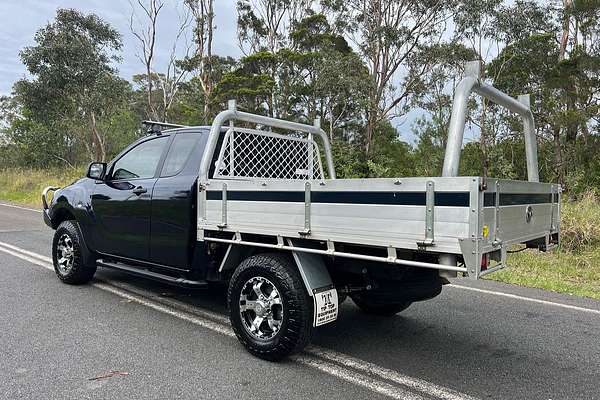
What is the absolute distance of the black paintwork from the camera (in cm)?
453

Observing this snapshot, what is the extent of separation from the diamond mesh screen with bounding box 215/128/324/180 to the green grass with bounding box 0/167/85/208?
1891 cm

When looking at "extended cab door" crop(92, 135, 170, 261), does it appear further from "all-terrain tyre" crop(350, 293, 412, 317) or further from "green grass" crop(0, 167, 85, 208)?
"green grass" crop(0, 167, 85, 208)

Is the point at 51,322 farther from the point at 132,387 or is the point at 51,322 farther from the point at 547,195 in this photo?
the point at 547,195

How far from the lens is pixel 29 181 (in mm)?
26094

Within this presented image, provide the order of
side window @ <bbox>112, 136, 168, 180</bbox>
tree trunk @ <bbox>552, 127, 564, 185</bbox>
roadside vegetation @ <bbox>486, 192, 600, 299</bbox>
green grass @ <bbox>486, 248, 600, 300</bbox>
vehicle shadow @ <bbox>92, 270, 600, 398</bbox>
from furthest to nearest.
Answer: tree trunk @ <bbox>552, 127, 564, 185</bbox>, roadside vegetation @ <bbox>486, 192, 600, 299</bbox>, green grass @ <bbox>486, 248, 600, 300</bbox>, side window @ <bbox>112, 136, 168, 180</bbox>, vehicle shadow @ <bbox>92, 270, 600, 398</bbox>

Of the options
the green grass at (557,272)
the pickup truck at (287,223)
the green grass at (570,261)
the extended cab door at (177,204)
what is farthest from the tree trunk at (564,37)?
the extended cab door at (177,204)

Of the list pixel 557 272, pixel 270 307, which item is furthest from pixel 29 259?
pixel 557 272

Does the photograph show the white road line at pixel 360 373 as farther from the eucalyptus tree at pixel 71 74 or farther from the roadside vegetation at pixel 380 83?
the eucalyptus tree at pixel 71 74

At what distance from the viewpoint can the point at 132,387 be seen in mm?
3293

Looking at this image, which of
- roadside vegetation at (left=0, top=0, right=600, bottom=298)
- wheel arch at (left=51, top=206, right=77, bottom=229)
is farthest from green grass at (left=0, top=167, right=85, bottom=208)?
wheel arch at (left=51, top=206, right=77, bottom=229)

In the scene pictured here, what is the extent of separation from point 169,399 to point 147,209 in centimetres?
224

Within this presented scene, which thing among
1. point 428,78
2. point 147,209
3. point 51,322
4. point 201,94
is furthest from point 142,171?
point 201,94

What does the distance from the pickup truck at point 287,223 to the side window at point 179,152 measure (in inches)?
0.6

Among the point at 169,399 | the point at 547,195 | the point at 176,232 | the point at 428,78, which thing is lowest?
the point at 169,399
